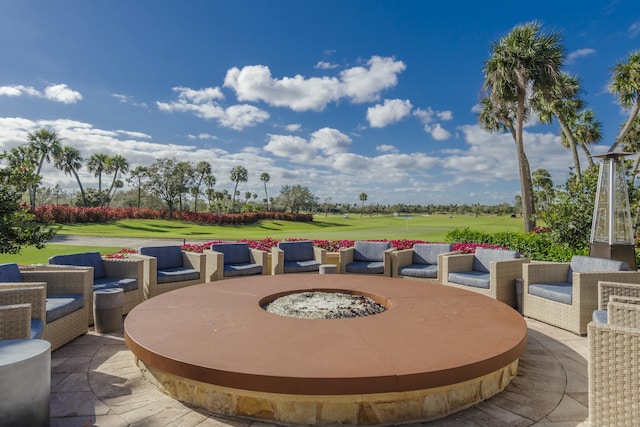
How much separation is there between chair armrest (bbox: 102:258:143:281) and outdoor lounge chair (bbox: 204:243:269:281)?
3.84ft

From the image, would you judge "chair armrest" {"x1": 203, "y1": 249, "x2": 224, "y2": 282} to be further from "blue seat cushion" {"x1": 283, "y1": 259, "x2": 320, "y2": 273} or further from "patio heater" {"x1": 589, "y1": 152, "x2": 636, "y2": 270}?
"patio heater" {"x1": 589, "y1": 152, "x2": 636, "y2": 270}

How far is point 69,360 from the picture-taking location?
339cm

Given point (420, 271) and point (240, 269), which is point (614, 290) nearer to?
point (420, 271)

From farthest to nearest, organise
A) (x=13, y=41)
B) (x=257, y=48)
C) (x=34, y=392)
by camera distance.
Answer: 1. (x=257, y=48)
2. (x=13, y=41)
3. (x=34, y=392)

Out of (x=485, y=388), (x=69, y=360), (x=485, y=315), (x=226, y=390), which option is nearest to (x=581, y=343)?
(x=485, y=315)

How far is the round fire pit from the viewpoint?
2.10 m

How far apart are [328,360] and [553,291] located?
3.94 m

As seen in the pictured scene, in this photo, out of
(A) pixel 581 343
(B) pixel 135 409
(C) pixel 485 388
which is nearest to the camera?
(B) pixel 135 409

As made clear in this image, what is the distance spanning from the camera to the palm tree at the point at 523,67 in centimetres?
1262

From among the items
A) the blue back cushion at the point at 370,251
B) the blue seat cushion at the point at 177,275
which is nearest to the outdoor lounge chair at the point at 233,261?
the blue seat cushion at the point at 177,275

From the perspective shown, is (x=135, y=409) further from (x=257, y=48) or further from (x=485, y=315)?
(x=257, y=48)

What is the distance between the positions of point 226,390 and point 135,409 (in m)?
0.72

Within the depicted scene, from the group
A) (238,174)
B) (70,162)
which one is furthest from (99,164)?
(238,174)

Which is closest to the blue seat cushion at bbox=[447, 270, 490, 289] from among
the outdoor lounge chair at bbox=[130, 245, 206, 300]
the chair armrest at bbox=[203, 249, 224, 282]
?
the chair armrest at bbox=[203, 249, 224, 282]
